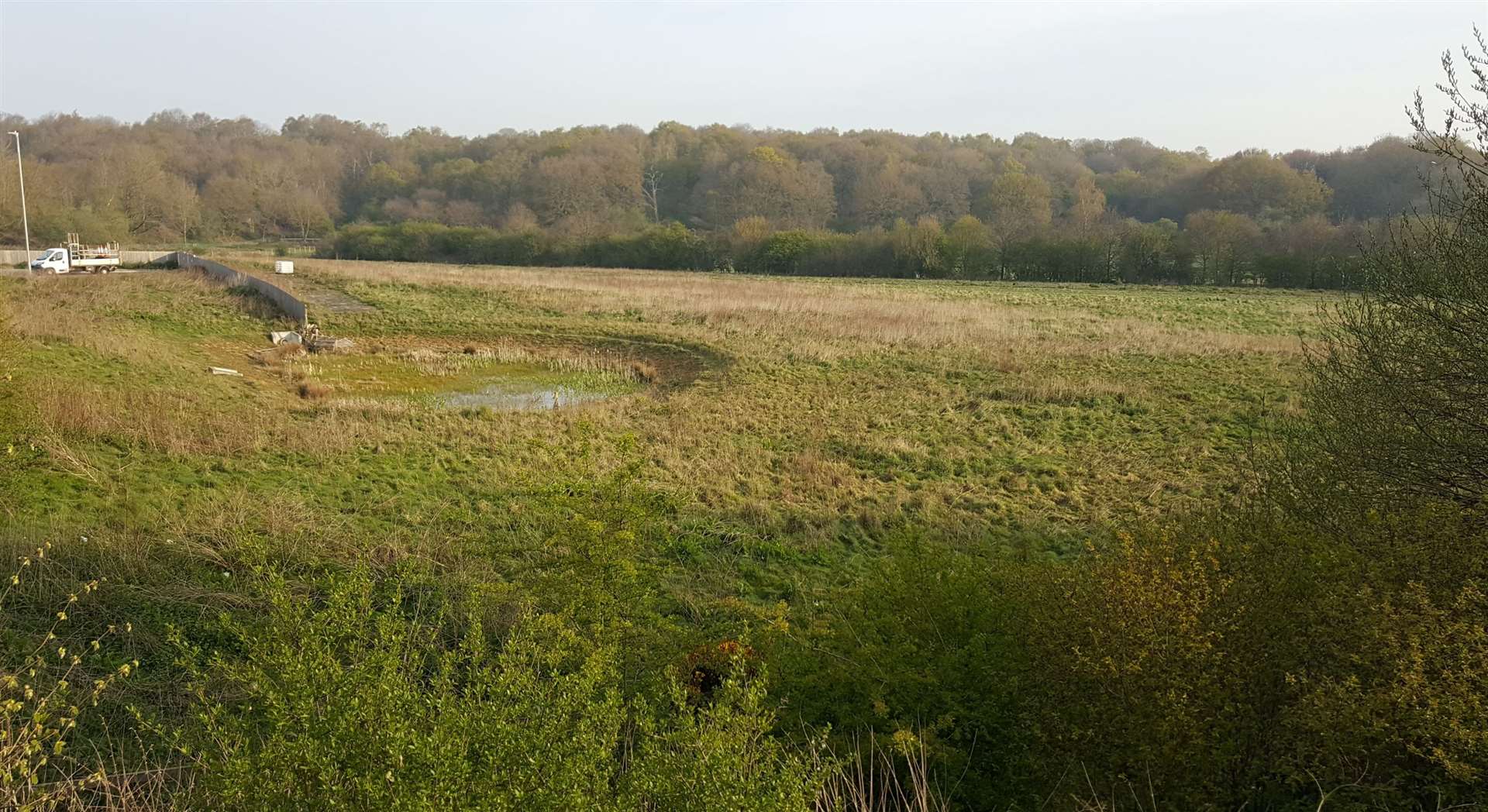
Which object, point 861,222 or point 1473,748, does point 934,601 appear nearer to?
point 1473,748

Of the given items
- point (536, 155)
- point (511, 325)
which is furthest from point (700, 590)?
point (536, 155)

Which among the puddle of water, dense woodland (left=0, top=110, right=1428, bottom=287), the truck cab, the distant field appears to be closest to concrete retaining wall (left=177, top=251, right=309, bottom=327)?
the distant field

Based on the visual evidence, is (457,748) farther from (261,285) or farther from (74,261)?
(74,261)

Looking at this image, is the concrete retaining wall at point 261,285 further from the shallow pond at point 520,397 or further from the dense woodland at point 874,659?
the dense woodland at point 874,659

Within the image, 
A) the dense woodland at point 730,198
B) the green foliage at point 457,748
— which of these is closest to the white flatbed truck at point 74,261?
the dense woodland at point 730,198

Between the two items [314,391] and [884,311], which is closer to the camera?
[314,391]

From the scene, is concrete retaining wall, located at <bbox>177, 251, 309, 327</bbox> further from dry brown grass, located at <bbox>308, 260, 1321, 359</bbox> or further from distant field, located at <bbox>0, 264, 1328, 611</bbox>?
dry brown grass, located at <bbox>308, 260, 1321, 359</bbox>

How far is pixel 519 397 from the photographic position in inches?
811

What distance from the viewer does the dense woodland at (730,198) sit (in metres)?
60.0

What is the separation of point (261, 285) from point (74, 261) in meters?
18.0

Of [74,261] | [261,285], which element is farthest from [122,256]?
[261,285]

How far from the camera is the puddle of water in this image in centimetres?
1908

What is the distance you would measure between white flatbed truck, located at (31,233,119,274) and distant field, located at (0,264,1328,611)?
10105 millimetres

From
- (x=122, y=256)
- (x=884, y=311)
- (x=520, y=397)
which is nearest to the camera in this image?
(x=520, y=397)
